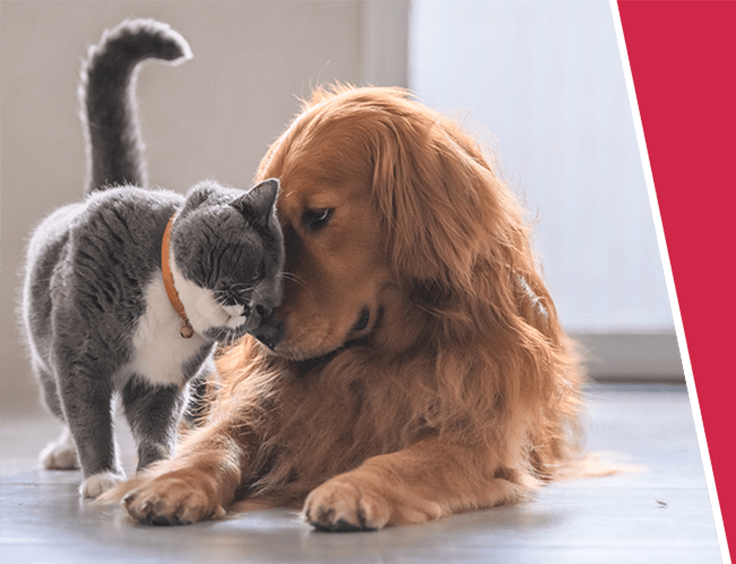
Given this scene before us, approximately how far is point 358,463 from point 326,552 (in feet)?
1.05

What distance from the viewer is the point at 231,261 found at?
3.90 feet

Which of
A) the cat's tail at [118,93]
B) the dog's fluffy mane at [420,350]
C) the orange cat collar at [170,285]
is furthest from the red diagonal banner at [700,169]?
the cat's tail at [118,93]

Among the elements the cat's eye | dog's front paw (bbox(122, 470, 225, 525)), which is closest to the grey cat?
the cat's eye

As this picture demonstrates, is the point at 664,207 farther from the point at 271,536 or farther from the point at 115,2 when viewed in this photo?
the point at 115,2

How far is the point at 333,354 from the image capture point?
1252 millimetres

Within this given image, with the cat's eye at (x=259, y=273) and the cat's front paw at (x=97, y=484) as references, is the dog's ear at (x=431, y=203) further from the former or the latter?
the cat's front paw at (x=97, y=484)

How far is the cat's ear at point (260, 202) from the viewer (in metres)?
1.13

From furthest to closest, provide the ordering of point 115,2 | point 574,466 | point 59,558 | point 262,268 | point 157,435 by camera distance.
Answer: point 115,2
point 574,466
point 157,435
point 262,268
point 59,558

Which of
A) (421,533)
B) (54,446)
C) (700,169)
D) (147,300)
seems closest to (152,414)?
(147,300)

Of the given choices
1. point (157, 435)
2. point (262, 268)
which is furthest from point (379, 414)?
point (157, 435)

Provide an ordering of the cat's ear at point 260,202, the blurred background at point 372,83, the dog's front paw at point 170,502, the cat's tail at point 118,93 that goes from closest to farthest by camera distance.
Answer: the dog's front paw at point 170,502, the cat's ear at point 260,202, the cat's tail at point 118,93, the blurred background at point 372,83

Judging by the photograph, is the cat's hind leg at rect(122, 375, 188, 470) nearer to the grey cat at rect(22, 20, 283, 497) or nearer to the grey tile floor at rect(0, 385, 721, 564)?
the grey cat at rect(22, 20, 283, 497)

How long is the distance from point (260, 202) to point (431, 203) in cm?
26

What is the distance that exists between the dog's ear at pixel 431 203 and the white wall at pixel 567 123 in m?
1.89
